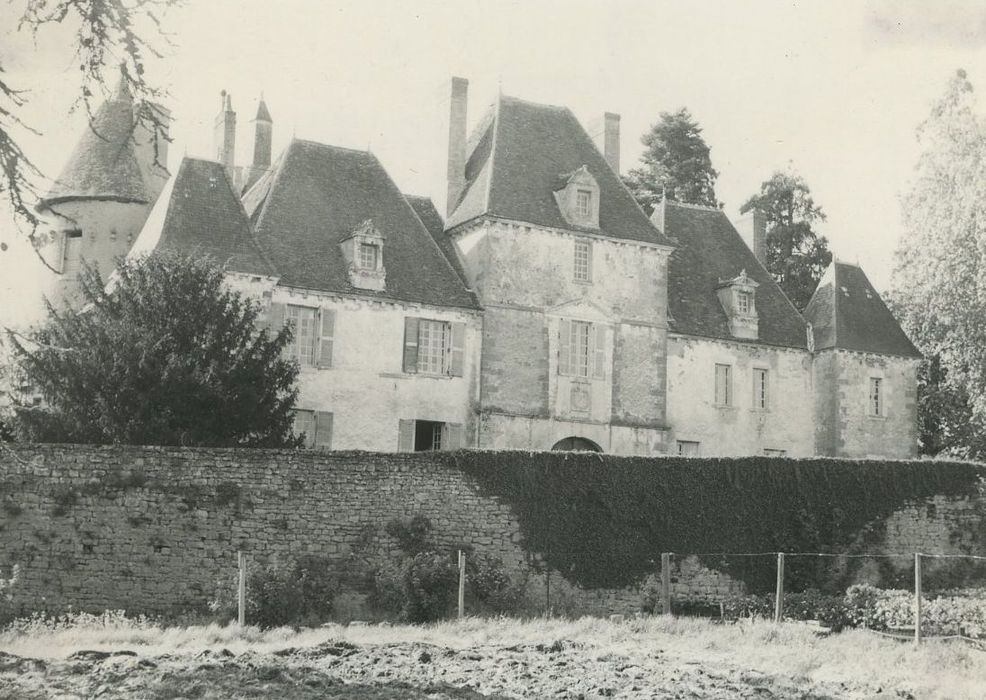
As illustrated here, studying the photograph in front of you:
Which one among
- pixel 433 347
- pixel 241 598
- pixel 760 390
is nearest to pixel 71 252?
pixel 433 347

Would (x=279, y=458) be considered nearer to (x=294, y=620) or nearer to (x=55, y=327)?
(x=294, y=620)

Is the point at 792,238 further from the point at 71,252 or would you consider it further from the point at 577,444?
the point at 71,252

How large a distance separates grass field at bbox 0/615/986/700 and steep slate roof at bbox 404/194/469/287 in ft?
46.6

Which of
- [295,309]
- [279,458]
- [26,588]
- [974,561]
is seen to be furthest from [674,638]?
[295,309]

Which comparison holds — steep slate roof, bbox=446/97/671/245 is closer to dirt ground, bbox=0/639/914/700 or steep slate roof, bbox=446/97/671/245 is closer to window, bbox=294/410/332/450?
window, bbox=294/410/332/450

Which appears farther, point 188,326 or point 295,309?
point 295,309

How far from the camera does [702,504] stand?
972 inches

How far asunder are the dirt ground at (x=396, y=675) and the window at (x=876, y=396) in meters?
21.1

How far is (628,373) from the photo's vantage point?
3120 cm

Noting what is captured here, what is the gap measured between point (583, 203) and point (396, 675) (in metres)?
19.9

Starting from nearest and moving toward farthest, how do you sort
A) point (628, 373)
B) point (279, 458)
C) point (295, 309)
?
point (279, 458)
point (295, 309)
point (628, 373)

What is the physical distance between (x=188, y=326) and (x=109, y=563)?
5070 millimetres

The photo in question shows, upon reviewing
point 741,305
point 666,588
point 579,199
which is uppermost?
point 579,199

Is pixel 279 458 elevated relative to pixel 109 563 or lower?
elevated
